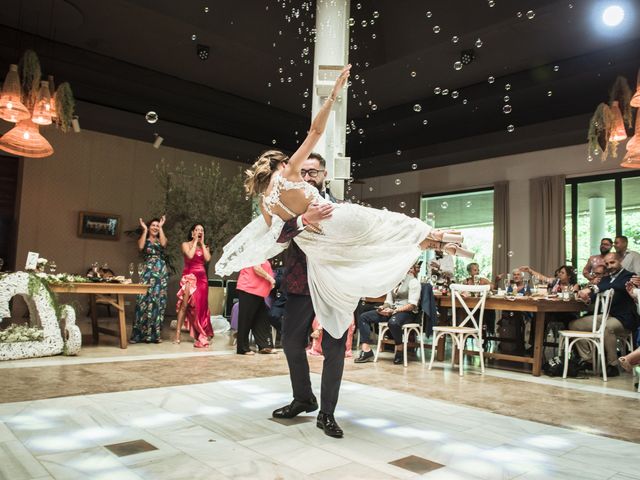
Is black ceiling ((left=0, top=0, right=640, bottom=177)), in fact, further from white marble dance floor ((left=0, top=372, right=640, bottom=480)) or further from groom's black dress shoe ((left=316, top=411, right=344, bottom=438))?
groom's black dress shoe ((left=316, top=411, right=344, bottom=438))

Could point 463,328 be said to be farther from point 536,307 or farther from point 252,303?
point 252,303

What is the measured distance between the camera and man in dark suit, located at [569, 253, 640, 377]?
5509 millimetres

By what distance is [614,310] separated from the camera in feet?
18.5

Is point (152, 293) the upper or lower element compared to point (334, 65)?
lower

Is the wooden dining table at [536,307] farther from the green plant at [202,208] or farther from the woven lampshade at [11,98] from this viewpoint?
the green plant at [202,208]

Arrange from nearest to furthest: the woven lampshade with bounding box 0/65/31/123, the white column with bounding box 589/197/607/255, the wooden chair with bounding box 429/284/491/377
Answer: the wooden chair with bounding box 429/284/491/377
the woven lampshade with bounding box 0/65/31/123
the white column with bounding box 589/197/607/255

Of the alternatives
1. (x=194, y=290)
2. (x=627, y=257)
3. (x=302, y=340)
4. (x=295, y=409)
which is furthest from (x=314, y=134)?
(x=627, y=257)

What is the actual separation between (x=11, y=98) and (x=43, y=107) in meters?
0.53

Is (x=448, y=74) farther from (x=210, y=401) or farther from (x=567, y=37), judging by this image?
(x=210, y=401)

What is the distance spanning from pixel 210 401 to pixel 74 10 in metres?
6.07

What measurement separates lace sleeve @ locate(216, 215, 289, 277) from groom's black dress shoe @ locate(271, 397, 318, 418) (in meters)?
0.84

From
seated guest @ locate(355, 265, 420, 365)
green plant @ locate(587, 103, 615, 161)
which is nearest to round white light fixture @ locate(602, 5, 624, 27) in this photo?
green plant @ locate(587, 103, 615, 161)

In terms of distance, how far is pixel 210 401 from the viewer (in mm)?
3334

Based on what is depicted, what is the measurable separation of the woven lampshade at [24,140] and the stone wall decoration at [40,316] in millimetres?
1705
